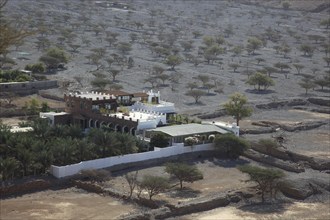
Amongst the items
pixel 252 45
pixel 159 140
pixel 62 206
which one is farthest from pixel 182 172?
pixel 252 45

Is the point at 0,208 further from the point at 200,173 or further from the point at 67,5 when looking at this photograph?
the point at 67,5

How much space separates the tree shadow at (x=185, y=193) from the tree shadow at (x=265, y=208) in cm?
282

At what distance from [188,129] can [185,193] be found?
10.2 metres

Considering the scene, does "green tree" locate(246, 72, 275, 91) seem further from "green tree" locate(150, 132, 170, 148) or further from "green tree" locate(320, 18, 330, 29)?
"green tree" locate(320, 18, 330, 29)

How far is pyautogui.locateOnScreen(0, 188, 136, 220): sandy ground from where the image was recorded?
28844mm

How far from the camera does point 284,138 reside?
4859 cm

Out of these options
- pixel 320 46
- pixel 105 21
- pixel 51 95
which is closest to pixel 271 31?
pixel 320 46

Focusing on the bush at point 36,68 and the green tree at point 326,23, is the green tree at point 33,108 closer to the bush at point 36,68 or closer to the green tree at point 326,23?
the bush at point 36,68

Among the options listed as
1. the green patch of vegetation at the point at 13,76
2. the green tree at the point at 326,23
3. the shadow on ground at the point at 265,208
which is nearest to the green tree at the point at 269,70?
the green patch of vegetation at the point at 13,76

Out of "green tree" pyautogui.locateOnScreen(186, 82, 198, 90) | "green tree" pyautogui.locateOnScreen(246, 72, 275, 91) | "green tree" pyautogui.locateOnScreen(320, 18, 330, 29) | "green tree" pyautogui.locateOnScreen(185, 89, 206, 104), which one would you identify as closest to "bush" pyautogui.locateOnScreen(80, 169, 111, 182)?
"green tree" pyautogui.locateOnScreen(185, 89, 206, 104)

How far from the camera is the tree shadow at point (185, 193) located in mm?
33094

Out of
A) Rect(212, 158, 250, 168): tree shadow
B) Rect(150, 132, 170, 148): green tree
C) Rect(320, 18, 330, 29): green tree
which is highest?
Rect(320, 18, 330, 29): green tree

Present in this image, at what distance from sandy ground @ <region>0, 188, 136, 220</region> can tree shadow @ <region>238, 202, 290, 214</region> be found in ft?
21.1

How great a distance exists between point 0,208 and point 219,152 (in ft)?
60.1
